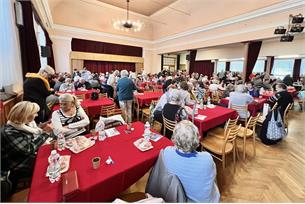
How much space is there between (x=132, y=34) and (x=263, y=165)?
12.3 metres

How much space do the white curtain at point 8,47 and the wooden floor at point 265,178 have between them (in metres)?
2.36

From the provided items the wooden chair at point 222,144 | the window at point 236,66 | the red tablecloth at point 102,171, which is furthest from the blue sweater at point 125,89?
the window at point 236,66

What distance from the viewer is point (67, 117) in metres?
2.21

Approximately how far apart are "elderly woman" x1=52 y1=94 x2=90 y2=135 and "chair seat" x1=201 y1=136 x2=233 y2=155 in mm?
1822

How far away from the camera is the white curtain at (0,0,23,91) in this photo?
271cm

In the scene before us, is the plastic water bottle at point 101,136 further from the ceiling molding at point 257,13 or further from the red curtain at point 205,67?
the red curtain at point 205,67

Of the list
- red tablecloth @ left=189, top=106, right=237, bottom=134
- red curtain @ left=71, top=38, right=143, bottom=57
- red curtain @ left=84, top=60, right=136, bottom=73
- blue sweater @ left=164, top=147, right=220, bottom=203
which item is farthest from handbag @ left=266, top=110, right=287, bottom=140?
red curtain @ left=84, top=60, right=136, bottom=73

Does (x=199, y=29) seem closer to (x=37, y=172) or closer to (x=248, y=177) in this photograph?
(x=248, y=177)

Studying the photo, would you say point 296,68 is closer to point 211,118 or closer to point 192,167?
point 211,118

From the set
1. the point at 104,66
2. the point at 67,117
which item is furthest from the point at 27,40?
the point at 104,66

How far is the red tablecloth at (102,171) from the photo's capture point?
1132mm

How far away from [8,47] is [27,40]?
0.94 meters

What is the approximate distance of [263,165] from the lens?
8.84 feet

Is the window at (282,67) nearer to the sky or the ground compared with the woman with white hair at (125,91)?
nearer to the sky
